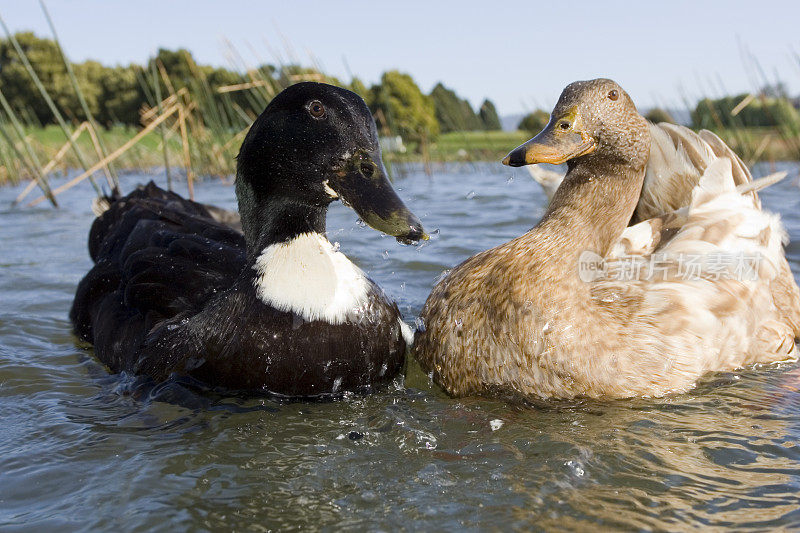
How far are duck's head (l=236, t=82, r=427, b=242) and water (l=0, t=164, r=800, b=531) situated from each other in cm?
91

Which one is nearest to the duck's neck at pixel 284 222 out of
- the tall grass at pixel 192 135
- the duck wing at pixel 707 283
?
the duck wing at pixel 707 283

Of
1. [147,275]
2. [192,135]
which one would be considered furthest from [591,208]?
[192,135]

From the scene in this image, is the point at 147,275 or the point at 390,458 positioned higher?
the point at 147,275

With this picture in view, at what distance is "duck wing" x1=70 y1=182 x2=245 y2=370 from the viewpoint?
3.93 meters

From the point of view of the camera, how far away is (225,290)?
3.70 metres

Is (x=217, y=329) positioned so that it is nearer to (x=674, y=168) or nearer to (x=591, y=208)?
(x=591, y=208)

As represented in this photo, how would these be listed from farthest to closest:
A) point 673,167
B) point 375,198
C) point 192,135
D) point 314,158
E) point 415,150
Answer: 1. point 415,150
2. point 192,135
3. point 673,167
4. point 314,158
5. point 375,198

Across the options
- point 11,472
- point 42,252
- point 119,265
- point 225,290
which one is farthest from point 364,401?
point 42,252

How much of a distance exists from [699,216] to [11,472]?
3619mm

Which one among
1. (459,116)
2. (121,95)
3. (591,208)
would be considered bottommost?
(591,208)

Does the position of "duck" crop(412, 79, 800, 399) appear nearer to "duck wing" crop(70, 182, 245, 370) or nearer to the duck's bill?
the duck's bill

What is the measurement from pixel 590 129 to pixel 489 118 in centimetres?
1175

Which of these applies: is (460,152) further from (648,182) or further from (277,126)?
(277,126)

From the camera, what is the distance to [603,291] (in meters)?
3.96
